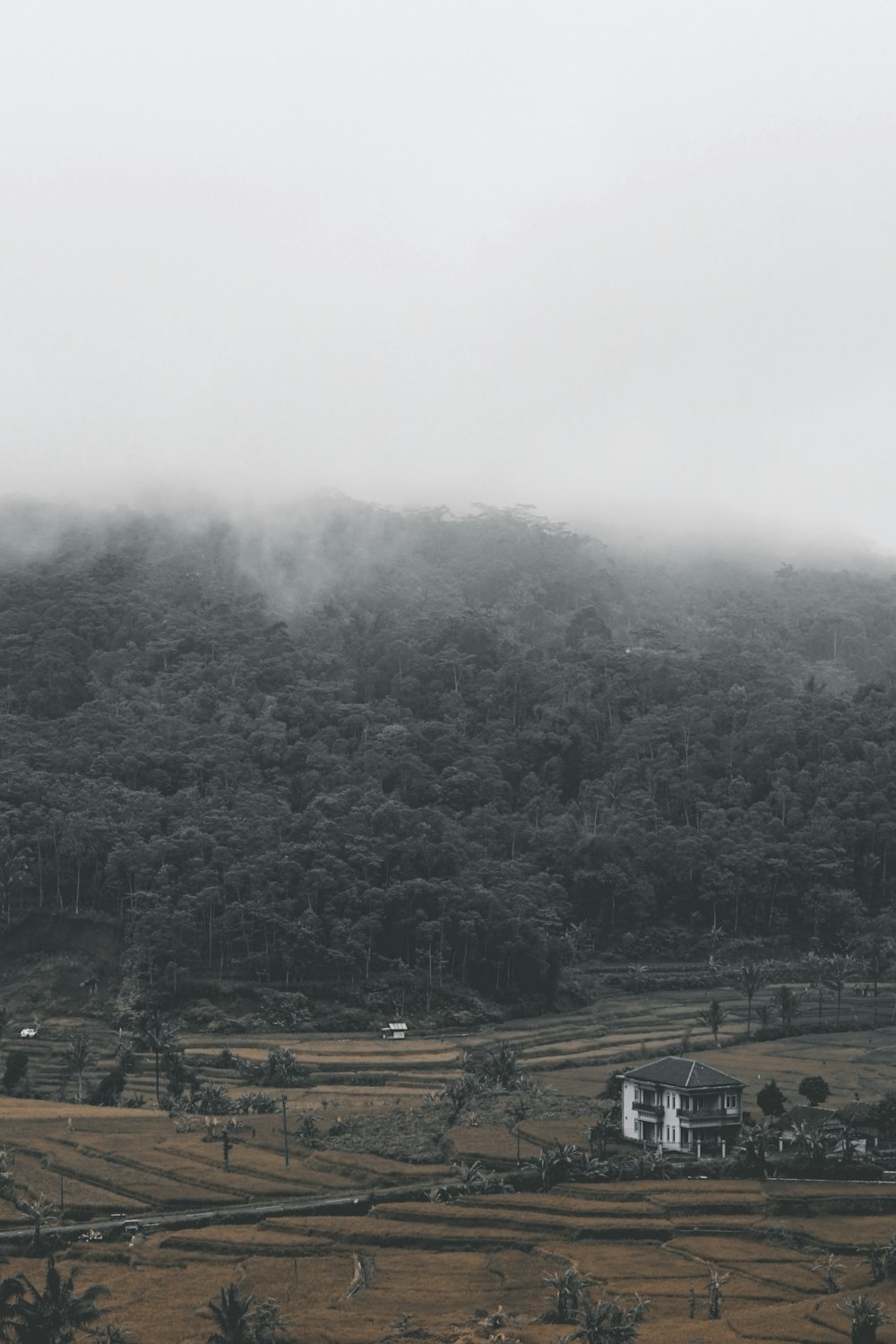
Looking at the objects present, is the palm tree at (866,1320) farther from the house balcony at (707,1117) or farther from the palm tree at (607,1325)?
the house balcony at (707,1117)

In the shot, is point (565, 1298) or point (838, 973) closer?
point (565, 1298)

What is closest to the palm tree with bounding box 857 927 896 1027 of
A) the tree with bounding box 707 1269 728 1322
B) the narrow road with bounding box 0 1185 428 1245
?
the narrow road with bounding box 0 1185 428 1245

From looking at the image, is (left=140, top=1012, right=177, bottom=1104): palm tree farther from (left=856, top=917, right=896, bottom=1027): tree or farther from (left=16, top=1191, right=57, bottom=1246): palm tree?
(left=856, top=917, right=896, bottom=1027): tree

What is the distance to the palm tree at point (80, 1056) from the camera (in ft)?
283

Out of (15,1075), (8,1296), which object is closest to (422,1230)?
Result: (8,1296)

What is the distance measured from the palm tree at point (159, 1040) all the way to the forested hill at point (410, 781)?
472 inches

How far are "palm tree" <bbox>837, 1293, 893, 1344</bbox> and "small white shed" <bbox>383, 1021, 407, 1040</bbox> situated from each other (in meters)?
54.6

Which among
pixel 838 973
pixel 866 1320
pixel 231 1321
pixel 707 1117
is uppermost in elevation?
pixel 838 973

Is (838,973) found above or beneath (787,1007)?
above

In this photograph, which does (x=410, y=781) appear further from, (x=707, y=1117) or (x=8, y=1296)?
(x=8, y=1296)

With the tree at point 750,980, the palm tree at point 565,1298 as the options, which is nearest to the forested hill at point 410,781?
the tree at point 750,980

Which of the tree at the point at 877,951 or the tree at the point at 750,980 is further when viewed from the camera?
the tree at the point at 877,951

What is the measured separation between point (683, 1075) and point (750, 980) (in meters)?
30.8

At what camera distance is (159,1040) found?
87188 mm
